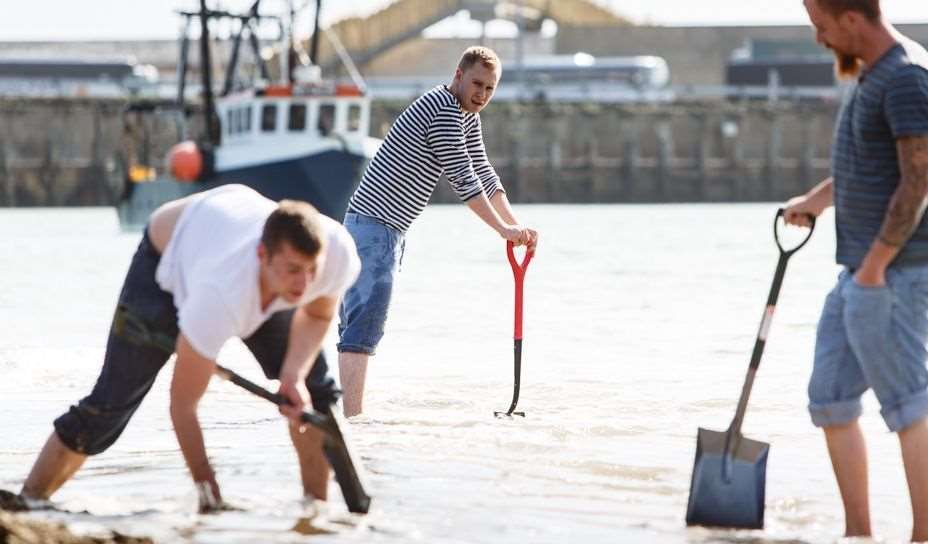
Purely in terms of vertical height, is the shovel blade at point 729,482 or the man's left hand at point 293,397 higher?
the man's left hand at point 293,397

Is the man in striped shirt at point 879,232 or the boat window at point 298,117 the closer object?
the man in striped shirt at point 879,232

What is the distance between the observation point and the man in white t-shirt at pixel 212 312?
4766 mm

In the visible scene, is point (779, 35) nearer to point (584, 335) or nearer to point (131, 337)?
point (584, 335)

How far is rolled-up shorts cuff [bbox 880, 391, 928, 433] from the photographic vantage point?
5.02 m

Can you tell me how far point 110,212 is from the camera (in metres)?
51.0

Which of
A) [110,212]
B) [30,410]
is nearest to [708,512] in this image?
[30,410]

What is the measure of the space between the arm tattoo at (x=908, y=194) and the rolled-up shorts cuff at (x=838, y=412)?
0.53 m

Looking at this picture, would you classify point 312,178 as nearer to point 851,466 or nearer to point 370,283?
point 370,283

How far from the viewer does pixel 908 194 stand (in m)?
4.78

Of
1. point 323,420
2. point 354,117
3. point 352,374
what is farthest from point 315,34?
point 323,420

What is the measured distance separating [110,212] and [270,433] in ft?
145

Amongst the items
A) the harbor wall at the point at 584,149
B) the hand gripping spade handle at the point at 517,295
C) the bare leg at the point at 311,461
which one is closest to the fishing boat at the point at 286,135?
the harbor wall at the point at 584,149

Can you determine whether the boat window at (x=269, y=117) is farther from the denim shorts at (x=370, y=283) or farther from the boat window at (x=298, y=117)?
the denim shorts at (x=370, y=283)

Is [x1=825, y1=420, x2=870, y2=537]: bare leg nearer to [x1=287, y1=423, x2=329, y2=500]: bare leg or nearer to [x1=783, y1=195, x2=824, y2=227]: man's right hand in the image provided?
[x1=783, y1=195, x2=824, y2=227]: man's right hand
